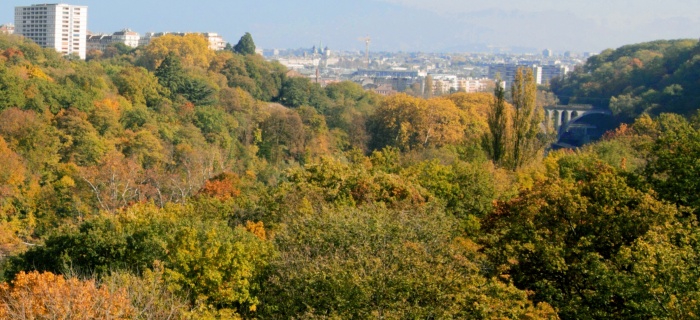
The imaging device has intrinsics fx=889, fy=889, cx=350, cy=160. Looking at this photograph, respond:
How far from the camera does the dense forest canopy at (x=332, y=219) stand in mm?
10844

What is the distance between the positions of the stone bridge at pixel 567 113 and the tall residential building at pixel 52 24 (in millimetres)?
44643

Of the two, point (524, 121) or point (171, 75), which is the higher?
point (171, 75)

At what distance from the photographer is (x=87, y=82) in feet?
126

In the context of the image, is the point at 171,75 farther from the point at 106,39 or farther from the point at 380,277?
the point at 106,39

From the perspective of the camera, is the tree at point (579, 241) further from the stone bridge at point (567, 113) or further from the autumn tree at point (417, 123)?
the stone bridge at point (567, 113)

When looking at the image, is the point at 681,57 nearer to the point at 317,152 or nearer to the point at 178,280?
the point at 317,152

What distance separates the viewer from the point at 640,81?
187ft

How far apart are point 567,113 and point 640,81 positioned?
5.23m

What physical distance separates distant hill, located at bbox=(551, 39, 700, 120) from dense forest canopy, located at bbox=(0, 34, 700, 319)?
13.6 m

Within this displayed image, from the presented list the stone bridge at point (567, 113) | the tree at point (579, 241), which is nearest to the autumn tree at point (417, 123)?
the stone bridge at point (567, 113)

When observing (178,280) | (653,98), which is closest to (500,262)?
(178,280)

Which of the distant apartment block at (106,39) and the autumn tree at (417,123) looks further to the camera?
the distant apartment block at (106,39)

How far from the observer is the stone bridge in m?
59.0

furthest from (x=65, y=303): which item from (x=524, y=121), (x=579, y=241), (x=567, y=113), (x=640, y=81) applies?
(x=567, y=113)
